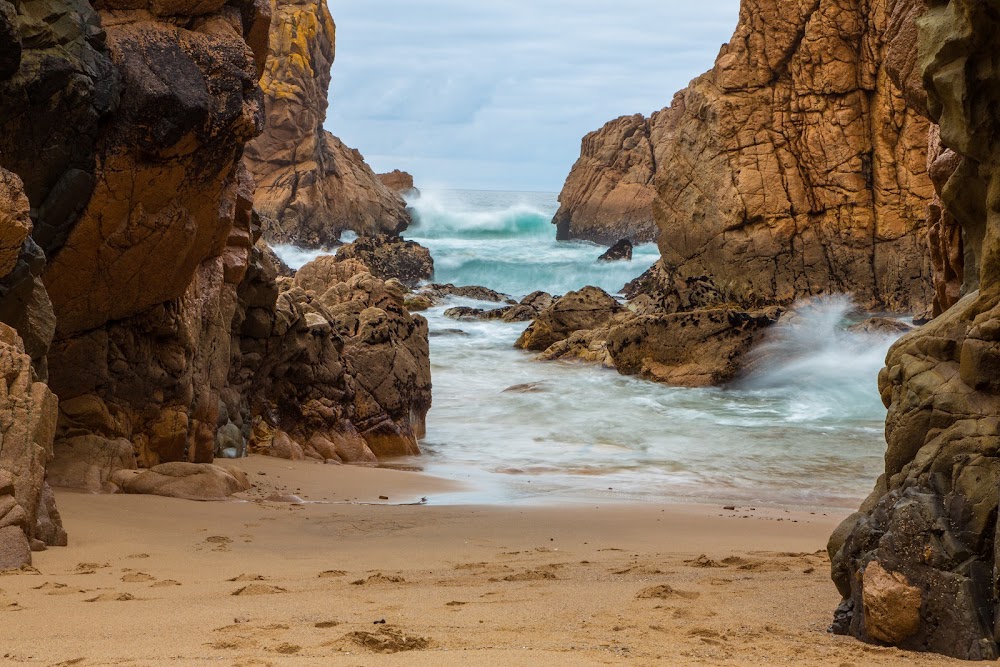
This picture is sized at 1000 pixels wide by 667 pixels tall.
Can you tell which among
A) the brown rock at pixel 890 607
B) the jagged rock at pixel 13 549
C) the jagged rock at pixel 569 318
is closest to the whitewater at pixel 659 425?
the jagged rock at pixel 569 318

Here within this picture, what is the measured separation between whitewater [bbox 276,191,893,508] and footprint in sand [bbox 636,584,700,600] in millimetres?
3937

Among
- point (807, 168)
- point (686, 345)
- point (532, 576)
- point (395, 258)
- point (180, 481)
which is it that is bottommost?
point (532, 576)

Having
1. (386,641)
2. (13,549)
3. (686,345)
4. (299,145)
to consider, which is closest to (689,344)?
(686,345)

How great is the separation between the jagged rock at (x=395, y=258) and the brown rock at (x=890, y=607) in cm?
3028

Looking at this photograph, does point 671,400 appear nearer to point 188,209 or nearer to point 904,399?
point 188,209

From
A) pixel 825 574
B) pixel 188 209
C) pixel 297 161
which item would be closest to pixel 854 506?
pixel 825 574

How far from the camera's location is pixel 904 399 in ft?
13.7

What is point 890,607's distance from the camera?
11.8 feet

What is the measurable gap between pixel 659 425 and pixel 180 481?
876cm

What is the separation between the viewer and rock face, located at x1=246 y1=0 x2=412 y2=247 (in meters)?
45.9

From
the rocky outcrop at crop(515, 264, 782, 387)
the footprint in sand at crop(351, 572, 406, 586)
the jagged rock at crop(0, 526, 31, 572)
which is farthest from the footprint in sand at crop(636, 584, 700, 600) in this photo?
the rocky outcrop at crop(515, 264, 782, 387)

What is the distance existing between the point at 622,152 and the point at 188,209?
49559 mm

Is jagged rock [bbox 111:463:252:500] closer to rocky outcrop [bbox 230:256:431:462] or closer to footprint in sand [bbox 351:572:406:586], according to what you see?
rocky outcrop [bbox 230:256:431:462]

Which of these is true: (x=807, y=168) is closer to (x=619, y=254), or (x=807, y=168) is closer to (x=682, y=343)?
(x=682, y=343)
